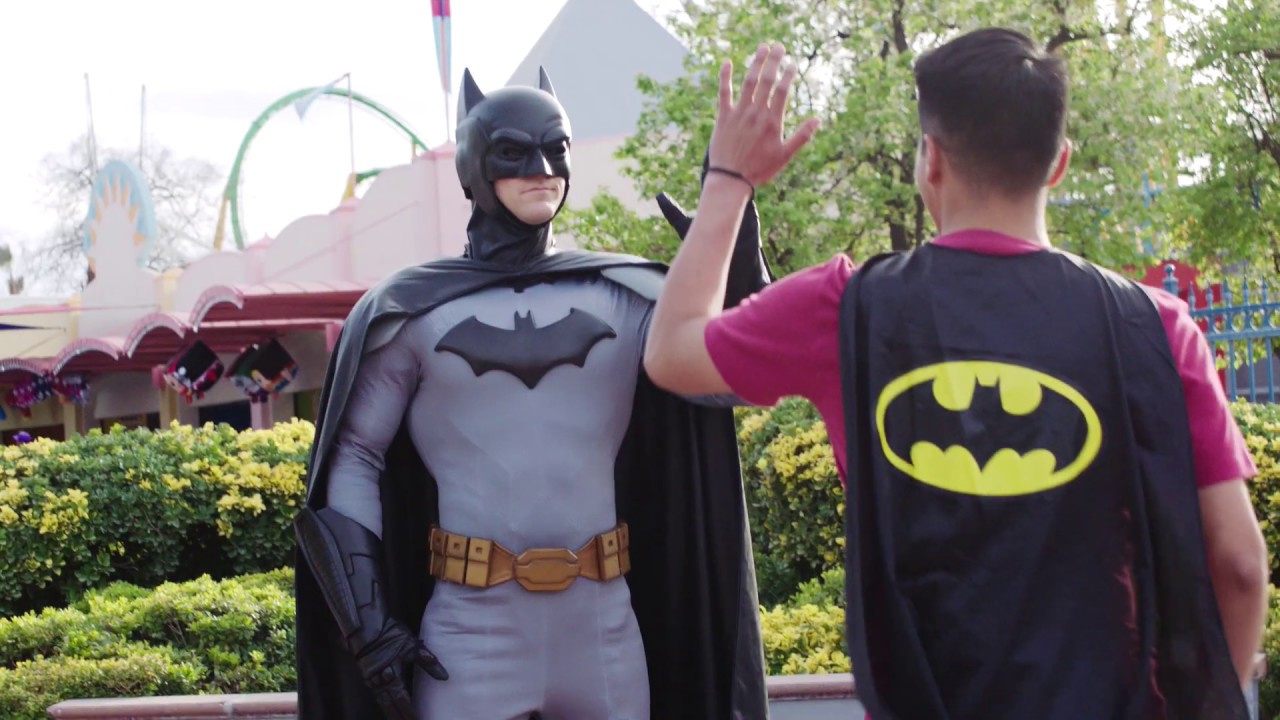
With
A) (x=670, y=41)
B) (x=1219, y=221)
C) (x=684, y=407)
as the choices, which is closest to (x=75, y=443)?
(x=684, y=407)

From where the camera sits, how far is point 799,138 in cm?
181

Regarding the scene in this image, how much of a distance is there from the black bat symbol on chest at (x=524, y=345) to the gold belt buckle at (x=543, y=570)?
1.12ft

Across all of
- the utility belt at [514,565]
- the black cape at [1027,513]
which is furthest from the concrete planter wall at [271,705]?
the black cape at [1027,513]

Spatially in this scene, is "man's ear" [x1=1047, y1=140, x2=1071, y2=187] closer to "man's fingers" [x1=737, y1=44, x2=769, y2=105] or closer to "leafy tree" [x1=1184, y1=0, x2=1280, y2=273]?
"man's fingers" [x1=737, y1=44, x2=769, y2=105]

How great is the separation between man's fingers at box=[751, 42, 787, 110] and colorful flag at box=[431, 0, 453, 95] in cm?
1975

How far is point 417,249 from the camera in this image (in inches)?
687

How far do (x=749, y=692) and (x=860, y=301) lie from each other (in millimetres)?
1435

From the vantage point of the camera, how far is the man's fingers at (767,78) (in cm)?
181

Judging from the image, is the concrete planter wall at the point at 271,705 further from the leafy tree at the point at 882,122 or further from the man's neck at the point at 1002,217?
the leafy tree at the point at 882,122

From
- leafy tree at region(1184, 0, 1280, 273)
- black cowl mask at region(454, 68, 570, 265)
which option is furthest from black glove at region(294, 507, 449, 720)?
leafy tree at region(1184, 0, 1280, 273)

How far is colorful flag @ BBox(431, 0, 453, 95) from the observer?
21.2m

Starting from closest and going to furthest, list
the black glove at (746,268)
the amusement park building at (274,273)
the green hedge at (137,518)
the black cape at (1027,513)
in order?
the black cape at (1027,513)
the black glove at (746,268)
the green hedge at (137,518)
the amusement park building at (274,273)

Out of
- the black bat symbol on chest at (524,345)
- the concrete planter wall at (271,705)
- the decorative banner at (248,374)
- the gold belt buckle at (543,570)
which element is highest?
the decorative banner at (248,374)

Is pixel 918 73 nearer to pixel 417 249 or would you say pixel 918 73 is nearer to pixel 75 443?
pixel 75 443
